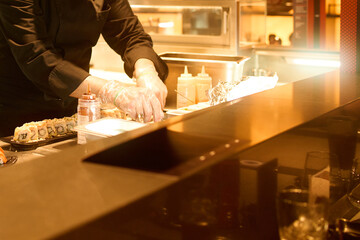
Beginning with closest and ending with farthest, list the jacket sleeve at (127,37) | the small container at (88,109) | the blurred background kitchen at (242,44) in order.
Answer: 1. the small container at (88,109)
2. the jacket sleeve at (127,37)
3. the blurred background kitchen at (242,44)

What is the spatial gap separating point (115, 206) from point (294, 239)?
2.06ft

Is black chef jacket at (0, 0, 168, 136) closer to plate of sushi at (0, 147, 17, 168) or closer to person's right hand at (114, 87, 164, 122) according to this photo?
person's right hand at (114, 87, 164, 122)

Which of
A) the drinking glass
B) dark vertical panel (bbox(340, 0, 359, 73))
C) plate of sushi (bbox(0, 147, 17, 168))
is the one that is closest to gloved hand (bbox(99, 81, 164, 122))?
plate of sushi (bbox(0, 147, 17, 168))

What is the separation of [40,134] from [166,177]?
4.61 feet

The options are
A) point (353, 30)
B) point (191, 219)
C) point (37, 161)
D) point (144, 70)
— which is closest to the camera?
point (37, 161)

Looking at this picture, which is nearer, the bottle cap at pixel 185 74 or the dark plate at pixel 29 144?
the dark plate at pixel 29 144

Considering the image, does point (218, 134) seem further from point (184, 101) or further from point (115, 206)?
point (184, 101)

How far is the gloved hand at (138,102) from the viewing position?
2.24m

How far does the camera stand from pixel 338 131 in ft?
5.86

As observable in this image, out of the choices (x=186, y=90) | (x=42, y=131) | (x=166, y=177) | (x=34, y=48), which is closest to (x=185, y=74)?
(x=186, y=90)

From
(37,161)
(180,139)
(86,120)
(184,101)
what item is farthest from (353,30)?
(37,161)

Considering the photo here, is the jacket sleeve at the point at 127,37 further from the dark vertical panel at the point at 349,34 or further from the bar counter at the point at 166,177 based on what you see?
the bar counter at the point at 166,177

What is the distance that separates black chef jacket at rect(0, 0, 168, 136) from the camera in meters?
2.39

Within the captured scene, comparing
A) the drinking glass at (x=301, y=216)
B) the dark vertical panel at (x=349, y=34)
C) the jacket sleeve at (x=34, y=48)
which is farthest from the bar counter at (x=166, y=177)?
the jacket sleeve at (x=34, y=48)
